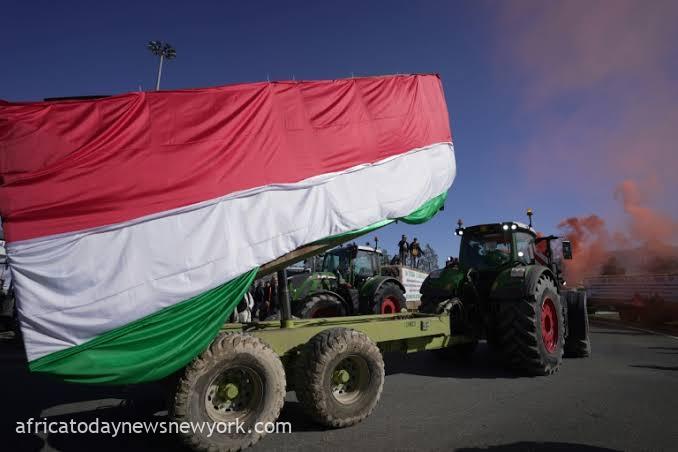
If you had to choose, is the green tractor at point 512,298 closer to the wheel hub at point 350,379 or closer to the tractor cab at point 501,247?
the tractor cab at point 501,247

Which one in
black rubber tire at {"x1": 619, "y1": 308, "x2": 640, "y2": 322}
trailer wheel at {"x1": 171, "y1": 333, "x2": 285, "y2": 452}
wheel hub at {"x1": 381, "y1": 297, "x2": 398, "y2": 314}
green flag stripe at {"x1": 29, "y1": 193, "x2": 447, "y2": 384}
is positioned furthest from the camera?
black rubber tire at {"x1": 619, "y1": 308, "x2": 640, "y2": 322}

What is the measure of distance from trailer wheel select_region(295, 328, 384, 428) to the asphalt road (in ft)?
0.63

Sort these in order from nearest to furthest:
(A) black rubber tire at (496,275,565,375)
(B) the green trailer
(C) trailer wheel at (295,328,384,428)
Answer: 1. (B) the green trailer
2. (C) trailer wheel at (295,328,384,428)
3. (A) black rubber tire at (496,275,565,375)

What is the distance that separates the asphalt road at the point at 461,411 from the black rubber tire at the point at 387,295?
3.44 metres

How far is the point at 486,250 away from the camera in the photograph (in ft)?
27.1

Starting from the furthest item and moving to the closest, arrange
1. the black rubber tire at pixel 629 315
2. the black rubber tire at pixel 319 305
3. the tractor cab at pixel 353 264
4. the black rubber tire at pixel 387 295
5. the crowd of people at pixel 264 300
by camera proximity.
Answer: the black rubber tire at pixel 629 315, the crowd of people at pixel 264 300, the tractor cab at pixel 353 264, the black rubber tire at pixel 387 295, the black rubber tire at pixel 319 305

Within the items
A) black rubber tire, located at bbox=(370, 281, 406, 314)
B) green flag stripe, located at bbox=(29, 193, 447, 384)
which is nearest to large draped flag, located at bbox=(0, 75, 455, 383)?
green flag stripe, located at bbox=(29, 193, 447, 384)

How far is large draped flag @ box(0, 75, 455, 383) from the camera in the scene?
128 inches

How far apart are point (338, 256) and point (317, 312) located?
3324 millimetres

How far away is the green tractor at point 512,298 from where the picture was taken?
6582 mm

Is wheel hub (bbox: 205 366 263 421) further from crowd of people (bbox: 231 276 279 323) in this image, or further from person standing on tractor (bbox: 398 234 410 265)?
person standing on tractor (bbox: 398 234 410 265)

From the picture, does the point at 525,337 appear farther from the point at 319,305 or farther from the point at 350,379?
the point at 319,305

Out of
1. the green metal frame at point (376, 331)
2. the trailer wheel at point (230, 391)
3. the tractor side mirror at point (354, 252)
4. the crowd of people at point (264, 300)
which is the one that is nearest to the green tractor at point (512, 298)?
the green metal frame at point (376, 331)

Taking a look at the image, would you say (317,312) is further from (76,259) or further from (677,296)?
(677,296)
